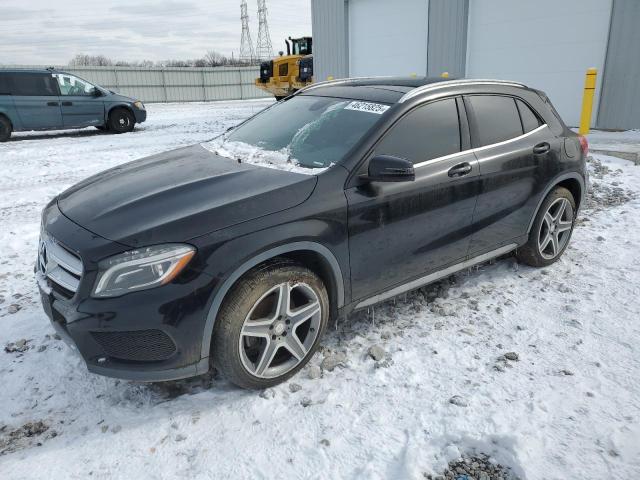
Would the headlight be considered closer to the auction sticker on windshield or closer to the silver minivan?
the auction sticker on windshield

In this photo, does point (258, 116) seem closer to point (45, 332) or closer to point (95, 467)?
point (45, 332)

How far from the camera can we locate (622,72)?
10.6 metres

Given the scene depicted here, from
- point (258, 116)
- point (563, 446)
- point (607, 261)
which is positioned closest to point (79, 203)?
point (258, 116)

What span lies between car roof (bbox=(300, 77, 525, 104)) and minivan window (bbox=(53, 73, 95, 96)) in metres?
11.2

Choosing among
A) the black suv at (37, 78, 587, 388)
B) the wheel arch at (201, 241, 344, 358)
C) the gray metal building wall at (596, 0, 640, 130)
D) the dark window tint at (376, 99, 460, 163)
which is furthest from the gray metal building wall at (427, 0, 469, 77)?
the wheel arch at (201, 241, 344, 358)

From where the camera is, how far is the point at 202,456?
2273mm

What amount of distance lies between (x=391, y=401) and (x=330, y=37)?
54.0 ft

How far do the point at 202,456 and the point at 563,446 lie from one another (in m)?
1.73

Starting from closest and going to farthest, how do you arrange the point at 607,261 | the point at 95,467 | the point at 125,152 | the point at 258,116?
the point at 95,467
the point at 258,116
the point at 607,261
the point at 125,152

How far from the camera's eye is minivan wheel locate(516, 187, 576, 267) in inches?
160

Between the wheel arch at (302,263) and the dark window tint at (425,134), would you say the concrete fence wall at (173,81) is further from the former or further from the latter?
the wheel arch at (302,263)

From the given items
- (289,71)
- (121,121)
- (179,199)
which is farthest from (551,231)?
(289,71)

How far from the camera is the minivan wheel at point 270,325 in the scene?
96.7 inches

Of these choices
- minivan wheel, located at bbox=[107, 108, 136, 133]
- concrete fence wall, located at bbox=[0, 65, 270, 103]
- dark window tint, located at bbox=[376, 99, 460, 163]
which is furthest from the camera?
concrete fence wall, located at bbox=[0, 65, 270, 103]
